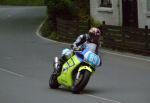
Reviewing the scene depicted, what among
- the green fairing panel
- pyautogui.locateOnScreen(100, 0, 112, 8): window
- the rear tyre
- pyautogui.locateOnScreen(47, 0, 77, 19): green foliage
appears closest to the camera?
the green fairing panel

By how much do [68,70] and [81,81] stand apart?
491mm

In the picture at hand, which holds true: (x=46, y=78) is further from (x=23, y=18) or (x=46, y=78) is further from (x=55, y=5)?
(x=23, y=18)

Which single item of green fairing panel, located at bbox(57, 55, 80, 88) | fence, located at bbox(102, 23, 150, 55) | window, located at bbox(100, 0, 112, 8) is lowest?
fence, located at bbox(102, 23, 150, 55)

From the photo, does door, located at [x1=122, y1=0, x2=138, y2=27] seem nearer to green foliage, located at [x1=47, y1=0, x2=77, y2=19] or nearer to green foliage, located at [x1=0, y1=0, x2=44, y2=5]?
green foliage, located at [x1=47, y1=0, x2=77, y2=19]

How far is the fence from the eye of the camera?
→ 2321 centimetres

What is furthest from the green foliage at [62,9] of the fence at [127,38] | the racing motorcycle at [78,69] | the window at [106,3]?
the racing motorcycle at [78,69]

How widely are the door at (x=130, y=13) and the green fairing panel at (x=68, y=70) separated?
16231 mm

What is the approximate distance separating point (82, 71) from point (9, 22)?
31.3 metres

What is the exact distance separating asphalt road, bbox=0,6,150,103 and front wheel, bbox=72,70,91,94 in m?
0.17

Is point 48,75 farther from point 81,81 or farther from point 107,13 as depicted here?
point 107,13

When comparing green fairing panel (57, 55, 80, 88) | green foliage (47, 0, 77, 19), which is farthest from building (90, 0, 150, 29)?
green fairing panel (57, 55, 80, 88)

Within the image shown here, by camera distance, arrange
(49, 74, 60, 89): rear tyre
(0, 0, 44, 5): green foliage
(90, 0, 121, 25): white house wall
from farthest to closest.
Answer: (0, 0, 44, 5): green foliage < (90, 0, 121, 25): white house wall < (49, 74, 60, 89): rear tyre

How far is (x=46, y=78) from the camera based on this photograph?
1686 cm

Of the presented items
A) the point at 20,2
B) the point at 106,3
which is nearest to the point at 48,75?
the point at 106,3
